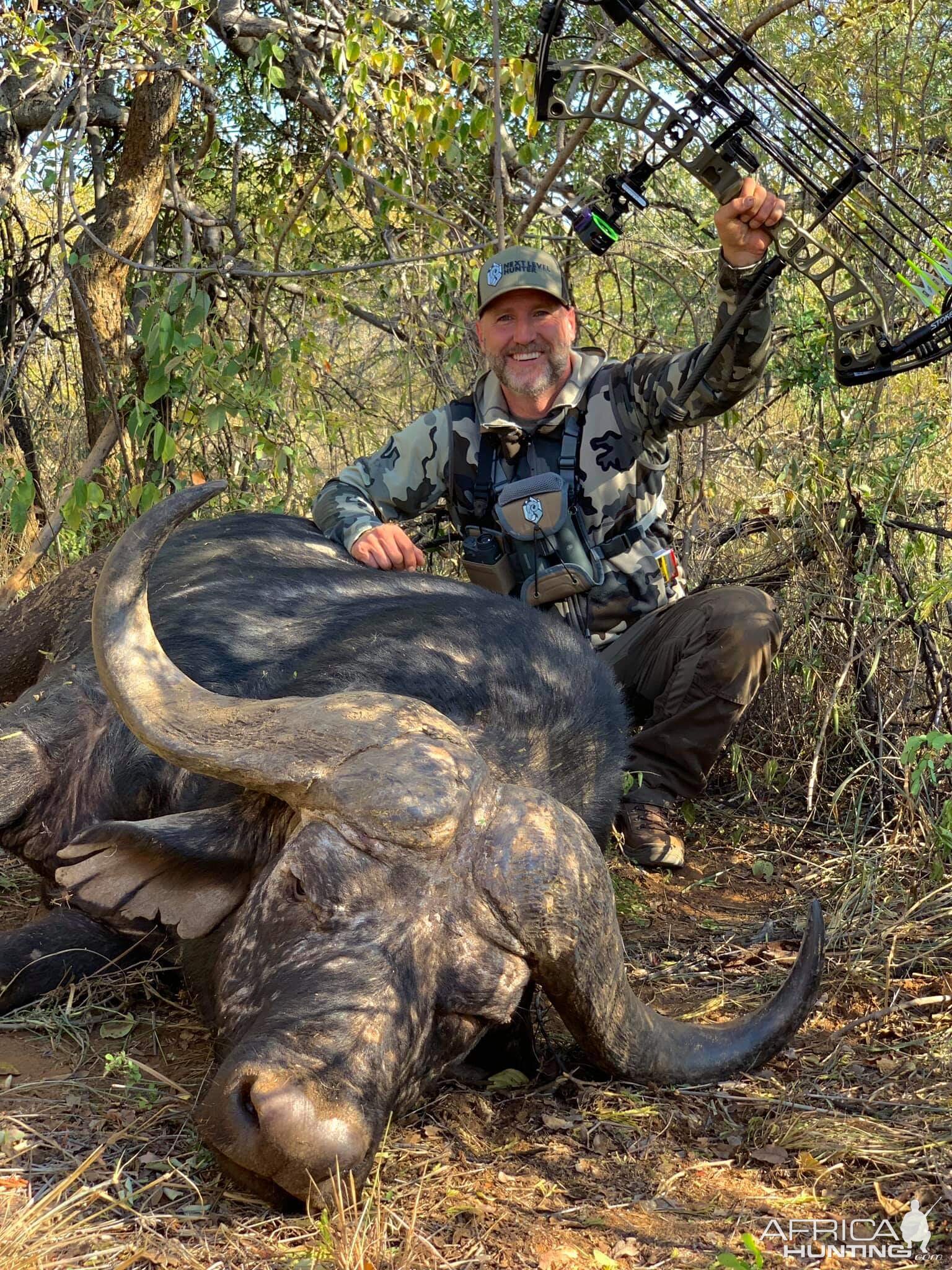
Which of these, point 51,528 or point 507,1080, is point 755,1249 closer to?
point 507,1080

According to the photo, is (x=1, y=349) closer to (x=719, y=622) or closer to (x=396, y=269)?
(x=396, y=269)

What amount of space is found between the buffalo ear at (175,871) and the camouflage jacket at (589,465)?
1.84m

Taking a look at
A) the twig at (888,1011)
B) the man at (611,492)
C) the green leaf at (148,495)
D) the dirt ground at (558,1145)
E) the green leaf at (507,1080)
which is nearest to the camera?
the dirt ground at (558,1145)

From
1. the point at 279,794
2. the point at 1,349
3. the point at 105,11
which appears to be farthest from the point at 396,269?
the point at 279,794

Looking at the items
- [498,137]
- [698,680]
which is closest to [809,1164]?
[698,680]

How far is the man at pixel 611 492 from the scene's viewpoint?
4.33m

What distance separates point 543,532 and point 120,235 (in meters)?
2.82

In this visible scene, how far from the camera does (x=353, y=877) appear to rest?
2.38 meters

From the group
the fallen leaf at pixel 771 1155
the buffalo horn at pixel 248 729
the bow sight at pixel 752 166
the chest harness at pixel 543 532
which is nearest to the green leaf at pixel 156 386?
the chest harness at pixel 543 532

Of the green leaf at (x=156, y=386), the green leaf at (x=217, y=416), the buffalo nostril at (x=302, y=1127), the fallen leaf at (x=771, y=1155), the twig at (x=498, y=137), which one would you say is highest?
the twig at (x=498, y=137)

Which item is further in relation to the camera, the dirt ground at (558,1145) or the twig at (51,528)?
the twig at (51,528)

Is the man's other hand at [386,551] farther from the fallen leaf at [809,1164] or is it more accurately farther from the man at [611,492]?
the fallen leaf at [809,1164]

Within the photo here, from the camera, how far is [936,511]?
464cm

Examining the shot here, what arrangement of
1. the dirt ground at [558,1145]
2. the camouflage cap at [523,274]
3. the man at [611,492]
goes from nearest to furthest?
the dirt ground at [558,1145]
the man at [611,492]
the camouflage cap at [523,274]
